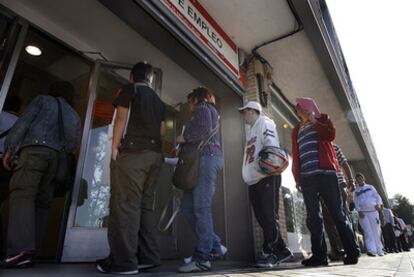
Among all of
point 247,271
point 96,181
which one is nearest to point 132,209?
point 247,271

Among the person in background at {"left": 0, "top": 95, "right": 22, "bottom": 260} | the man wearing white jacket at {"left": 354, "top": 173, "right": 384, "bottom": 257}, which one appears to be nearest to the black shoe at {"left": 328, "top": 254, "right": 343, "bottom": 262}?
A: the man wearing white jacket at {"left": 354, "top": 173, "right": 384, "bottom": 257}

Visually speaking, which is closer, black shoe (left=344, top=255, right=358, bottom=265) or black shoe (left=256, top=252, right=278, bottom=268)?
black shoe (left=256, top=252, right=278, bottom=268)

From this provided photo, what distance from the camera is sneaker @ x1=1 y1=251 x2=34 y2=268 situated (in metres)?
1.91

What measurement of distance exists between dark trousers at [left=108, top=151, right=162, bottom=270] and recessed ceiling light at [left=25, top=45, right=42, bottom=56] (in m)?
2.70

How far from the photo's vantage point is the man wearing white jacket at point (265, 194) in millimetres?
2707

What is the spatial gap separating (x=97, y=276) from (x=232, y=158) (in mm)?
2809

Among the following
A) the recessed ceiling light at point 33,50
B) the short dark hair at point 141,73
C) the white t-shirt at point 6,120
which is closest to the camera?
the short dark hair at point 141,73

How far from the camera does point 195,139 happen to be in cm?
251

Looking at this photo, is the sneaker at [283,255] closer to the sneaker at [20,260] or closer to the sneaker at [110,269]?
the sneaker at [110,269]

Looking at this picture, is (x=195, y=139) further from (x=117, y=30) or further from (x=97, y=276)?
(x=117, y=30)

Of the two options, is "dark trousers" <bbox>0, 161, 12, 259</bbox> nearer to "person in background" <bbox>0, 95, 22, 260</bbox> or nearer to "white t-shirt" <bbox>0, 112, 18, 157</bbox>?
"person in background" <bbox>0, 95, 22, 260</bbox>

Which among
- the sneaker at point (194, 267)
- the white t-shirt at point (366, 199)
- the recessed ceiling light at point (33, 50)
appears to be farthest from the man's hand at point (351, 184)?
the recessed ceiling light at point (33, 50)

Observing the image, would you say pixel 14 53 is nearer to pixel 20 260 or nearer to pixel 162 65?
pixel 162 65

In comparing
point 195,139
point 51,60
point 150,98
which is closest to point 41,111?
point 150,98
